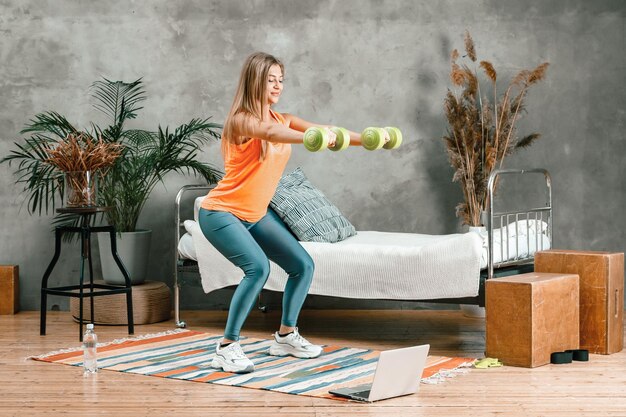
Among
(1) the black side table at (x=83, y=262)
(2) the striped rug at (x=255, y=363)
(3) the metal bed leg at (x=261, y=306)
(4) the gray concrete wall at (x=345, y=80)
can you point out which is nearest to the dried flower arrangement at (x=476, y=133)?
(4) the gray concrete wall at (x=345, y=80)

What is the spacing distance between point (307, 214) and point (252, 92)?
1.47 m

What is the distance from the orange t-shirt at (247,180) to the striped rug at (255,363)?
0.73 m

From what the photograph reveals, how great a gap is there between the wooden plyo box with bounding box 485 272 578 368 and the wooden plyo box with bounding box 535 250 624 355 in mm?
205

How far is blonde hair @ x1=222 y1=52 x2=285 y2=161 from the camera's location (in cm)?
425

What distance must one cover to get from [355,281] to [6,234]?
2797 millimetres

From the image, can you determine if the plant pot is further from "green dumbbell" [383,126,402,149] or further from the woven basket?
"green dumbbell" [383,126,402,149]

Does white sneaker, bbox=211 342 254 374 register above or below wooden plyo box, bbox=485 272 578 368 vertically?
below

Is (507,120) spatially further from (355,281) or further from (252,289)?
(252,289)

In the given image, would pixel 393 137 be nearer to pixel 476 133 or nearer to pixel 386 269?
pixel 386 269

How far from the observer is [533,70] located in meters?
6.44

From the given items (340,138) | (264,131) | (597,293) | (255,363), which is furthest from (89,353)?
(597,293)

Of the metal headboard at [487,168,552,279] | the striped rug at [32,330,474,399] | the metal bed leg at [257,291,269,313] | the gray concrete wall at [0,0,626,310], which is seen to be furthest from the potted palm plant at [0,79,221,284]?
the metal headboard at [487,168,552,279]

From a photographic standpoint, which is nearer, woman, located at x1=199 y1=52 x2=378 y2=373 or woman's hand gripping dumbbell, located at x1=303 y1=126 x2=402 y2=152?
woman's hand gripping dumbbell, located at x1=303 y1=126 x2=402 y2=152

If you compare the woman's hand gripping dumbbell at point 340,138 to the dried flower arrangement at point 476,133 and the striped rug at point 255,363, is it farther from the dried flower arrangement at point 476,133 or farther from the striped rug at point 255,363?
the dried flower arrangement at point 476,133
